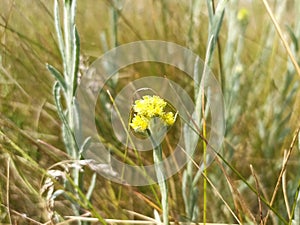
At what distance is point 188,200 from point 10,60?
1.73 ft

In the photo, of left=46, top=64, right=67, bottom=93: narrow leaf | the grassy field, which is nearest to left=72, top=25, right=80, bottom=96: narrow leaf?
left=46, top=64, right=67, bottom=93: narrow leaf

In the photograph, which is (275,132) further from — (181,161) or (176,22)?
(176,22)

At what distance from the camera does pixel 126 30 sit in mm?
1715

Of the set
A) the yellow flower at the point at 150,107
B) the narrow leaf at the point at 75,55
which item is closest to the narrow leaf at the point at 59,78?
the narrow leaf at the point at 75,55

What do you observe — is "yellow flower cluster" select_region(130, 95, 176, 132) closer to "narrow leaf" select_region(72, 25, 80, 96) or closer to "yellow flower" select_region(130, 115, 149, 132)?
"yellow flower" select_region(130, 115, 149, 132)

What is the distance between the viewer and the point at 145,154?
124 centimetres

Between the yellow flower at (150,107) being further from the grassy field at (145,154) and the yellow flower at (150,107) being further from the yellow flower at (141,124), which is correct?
the grassy field at (145,154)

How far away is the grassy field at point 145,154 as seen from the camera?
934 mm

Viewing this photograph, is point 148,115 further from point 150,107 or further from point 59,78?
point 59,78

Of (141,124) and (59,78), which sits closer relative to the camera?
(141,124)

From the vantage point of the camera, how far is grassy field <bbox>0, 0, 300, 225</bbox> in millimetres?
934

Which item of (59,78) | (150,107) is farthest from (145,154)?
(150,107)

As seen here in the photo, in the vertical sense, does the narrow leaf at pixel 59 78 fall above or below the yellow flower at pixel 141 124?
above

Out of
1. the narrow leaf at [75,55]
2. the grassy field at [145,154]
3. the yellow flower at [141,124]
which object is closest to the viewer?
the yellow flower at [141,124]
